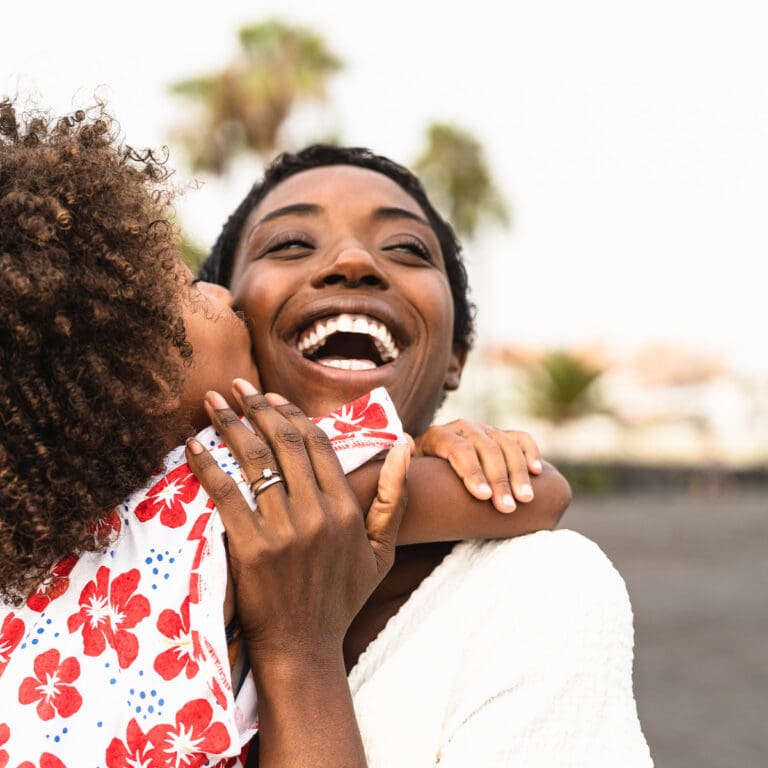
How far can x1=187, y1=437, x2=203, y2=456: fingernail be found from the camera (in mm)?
1759

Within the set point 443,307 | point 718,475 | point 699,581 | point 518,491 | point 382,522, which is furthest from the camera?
point 718,475

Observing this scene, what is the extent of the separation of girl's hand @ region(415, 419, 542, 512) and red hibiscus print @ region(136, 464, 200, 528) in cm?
58

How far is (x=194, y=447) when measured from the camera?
176cm

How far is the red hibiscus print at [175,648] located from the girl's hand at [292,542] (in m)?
0.11

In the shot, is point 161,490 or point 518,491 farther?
point 518,491

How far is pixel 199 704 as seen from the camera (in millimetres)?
1564

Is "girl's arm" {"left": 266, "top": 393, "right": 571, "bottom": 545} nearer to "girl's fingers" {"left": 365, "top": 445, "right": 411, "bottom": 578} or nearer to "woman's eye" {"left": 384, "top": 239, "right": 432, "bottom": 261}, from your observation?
"girl's fingers" {"left": 365, "top": 445, "right": 411, "bottom": 578}

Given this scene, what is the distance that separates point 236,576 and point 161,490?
21 centimetres

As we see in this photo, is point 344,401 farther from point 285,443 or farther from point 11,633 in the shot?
point 11,633

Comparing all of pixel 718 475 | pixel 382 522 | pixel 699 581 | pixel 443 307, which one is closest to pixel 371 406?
pixel 382 522

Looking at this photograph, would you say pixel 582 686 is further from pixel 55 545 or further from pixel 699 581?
pixel 699 581

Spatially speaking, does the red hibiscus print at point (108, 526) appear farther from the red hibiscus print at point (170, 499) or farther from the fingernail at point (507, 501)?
the fingernail at point (507, 501)

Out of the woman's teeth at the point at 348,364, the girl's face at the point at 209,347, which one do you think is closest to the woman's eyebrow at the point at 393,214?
the woman's teeth at the point at 348,364

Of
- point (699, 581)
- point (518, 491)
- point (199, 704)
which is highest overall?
point (699, 581)
